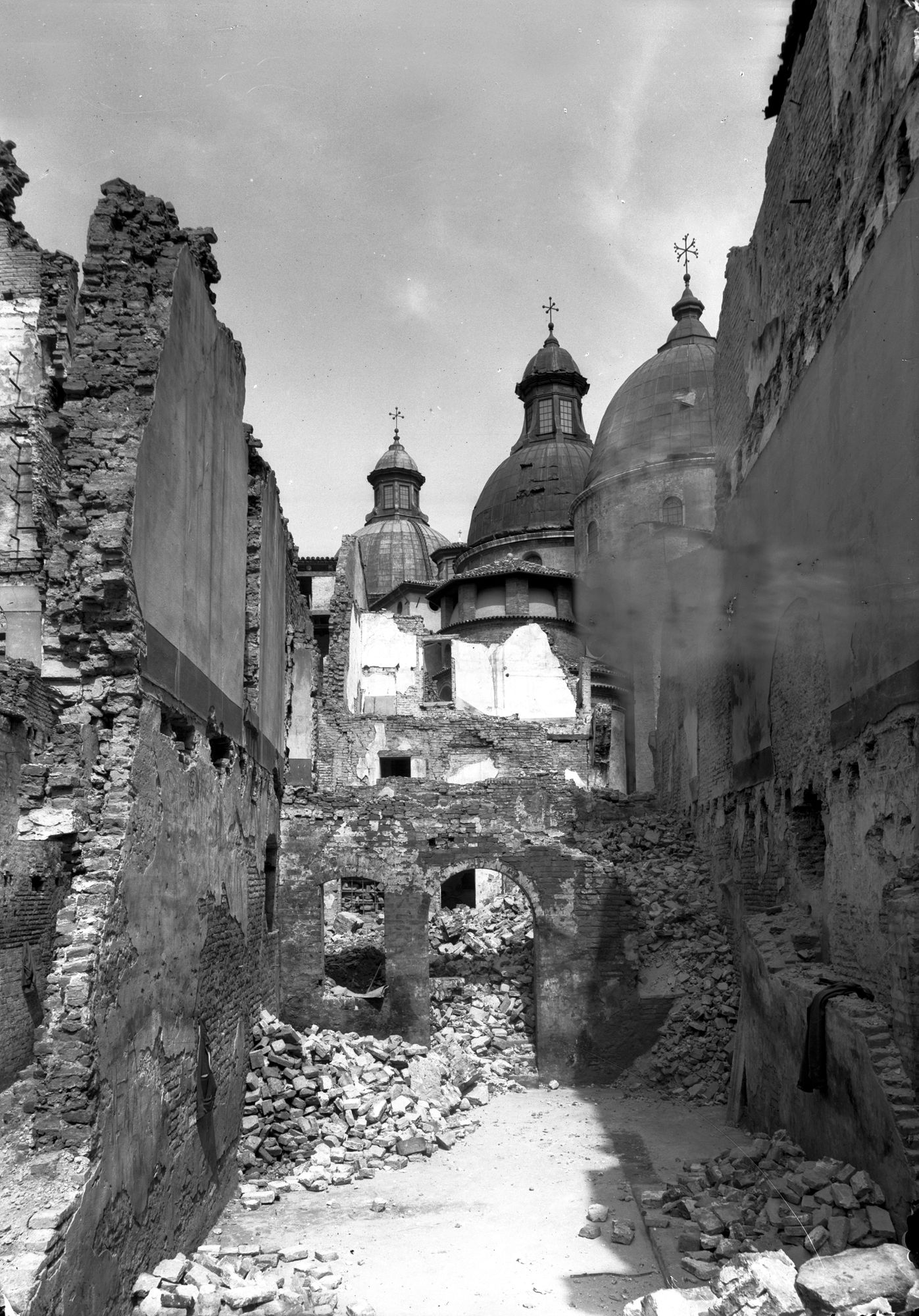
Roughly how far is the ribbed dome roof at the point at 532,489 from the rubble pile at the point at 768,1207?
98.8 ft

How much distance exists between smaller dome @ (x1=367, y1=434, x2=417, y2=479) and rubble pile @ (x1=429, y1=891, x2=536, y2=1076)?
36.8 meters

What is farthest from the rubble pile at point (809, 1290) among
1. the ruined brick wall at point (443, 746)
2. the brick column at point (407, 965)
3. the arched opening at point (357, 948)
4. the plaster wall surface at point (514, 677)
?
the plaster wall surface at point (514, 677)

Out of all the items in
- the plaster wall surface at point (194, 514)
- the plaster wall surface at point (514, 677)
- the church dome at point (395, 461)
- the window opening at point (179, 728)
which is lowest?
the window opening at point (179, 728)

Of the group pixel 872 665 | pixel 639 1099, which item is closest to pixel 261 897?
Answer: pixel 639 1099

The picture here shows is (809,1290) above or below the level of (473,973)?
below

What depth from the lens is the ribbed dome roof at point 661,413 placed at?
1186 inches

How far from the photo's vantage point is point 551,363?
143 ft

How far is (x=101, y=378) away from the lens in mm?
8445

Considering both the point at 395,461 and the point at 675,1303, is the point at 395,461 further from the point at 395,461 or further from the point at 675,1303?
the point at 675,1303

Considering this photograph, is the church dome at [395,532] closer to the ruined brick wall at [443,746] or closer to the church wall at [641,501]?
the church wall at [641,501]

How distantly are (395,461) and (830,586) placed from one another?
4376 cm

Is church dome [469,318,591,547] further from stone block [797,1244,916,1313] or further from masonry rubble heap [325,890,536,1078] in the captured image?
stone block [797,1244,916,1313]

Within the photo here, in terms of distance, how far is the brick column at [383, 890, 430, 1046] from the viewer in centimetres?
1464

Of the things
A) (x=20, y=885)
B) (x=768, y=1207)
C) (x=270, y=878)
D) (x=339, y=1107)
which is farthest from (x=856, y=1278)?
(x=270, y=878)
